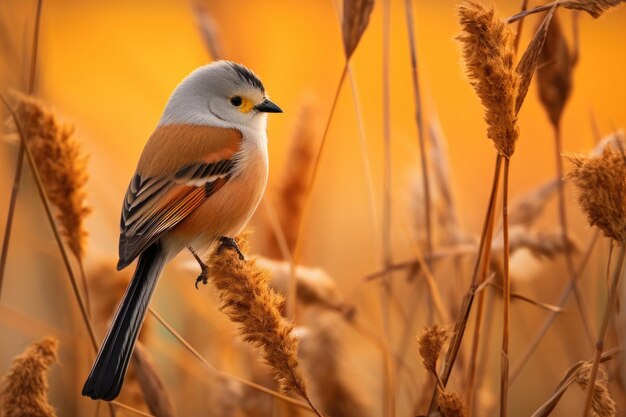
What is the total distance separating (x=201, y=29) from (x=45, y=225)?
838 millimetres

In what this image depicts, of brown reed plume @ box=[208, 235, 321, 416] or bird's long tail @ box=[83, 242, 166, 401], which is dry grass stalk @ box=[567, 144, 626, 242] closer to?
brown reed plume @ box=[208, 235, 321, 416]

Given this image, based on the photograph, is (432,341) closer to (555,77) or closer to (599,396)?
(599,396)

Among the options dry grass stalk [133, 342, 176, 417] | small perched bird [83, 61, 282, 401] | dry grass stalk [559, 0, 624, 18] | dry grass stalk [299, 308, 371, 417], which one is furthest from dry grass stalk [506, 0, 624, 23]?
dry grass stalk [299, 308, 371, 417]

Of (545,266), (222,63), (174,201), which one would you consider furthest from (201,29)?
(545,266)

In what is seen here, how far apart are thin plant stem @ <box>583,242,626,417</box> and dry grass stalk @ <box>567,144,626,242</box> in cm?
4

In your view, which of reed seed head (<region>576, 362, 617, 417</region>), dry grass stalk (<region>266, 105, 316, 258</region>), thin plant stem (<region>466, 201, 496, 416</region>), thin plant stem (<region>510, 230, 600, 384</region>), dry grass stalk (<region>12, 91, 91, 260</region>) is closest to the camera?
reed seed head (<region>576, 362, 617, 417</region>)

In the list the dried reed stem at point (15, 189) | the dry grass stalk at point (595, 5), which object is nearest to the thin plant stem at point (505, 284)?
the dry grass stalk at point (595, 5)

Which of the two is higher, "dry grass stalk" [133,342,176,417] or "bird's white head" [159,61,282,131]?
"bird's white head" [159,61,282,131]

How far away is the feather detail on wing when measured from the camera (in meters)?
1.87

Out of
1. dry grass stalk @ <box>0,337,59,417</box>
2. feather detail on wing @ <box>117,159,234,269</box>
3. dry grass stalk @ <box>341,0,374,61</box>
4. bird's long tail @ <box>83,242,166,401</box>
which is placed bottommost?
dry grass stalk @ <box>0,337,59,417</box>

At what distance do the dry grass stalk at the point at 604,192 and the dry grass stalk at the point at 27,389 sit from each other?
1.10 m

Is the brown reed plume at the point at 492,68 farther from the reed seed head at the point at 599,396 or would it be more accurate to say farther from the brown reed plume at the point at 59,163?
the brown reed plume at the point at 59,163

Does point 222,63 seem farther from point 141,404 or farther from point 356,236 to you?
point 356,236

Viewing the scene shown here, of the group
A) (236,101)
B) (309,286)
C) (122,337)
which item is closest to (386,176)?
(309,286)
